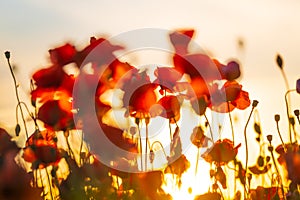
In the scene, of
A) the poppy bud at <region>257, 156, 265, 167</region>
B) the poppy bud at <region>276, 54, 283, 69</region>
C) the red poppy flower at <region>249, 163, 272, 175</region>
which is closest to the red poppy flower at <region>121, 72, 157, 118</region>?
the poppy bud at <region>276, 54, 283, 69</region>

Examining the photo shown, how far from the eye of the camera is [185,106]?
9.19 ft

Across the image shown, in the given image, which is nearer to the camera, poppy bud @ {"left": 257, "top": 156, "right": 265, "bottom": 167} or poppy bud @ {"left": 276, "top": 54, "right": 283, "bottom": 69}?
poppy bud @ {"left": 276, "top": 54, "right": 283, "bottom": 69}

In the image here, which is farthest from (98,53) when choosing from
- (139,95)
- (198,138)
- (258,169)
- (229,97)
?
(258,169)

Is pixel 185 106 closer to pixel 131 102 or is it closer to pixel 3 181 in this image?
pixel 131 102

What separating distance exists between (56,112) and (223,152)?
0.95 m

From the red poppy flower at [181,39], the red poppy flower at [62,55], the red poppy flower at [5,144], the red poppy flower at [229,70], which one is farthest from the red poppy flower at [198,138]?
the red poppy flower at [5,144]

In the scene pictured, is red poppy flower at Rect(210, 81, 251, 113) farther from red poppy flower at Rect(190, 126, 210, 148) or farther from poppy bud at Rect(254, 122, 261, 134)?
poppy bud at Rect(254, 122, 261, 134)

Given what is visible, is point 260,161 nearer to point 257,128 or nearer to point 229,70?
point 257,128

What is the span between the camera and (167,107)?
267 centimetres

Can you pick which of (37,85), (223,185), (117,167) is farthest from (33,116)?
(223,185)

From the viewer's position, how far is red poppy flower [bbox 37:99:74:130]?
7.64 feet

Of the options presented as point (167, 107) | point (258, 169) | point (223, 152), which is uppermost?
point (167, 107)

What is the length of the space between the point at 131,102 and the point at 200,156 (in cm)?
71

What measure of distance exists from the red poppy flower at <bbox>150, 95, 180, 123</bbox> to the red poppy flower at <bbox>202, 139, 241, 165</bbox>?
364 mm
